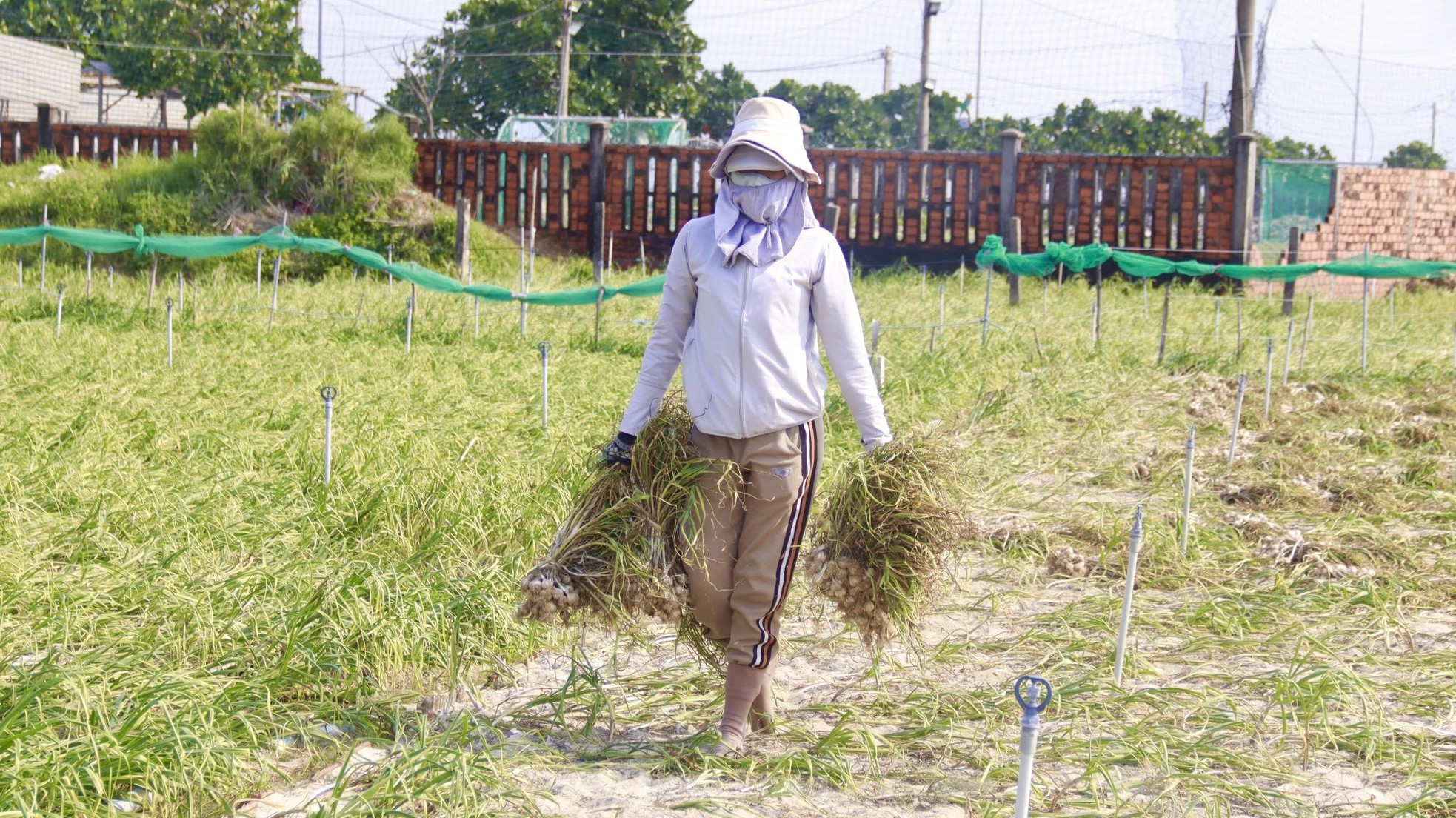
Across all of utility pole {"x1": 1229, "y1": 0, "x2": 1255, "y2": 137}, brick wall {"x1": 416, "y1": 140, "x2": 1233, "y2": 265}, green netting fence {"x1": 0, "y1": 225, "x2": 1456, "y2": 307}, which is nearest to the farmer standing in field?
green netting fence {"x1": 0, "y1": 225, "x2": 1456, "y2": 307}

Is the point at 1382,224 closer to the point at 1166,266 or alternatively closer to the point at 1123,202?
the point at 1123,202

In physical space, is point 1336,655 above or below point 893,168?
below

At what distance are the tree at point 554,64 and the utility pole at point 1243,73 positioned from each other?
16954 millimetres

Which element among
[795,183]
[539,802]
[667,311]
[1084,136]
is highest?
[1084,136]

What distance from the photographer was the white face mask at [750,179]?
3.57 m

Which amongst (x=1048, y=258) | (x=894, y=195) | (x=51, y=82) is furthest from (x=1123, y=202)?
(x=51, y=82)

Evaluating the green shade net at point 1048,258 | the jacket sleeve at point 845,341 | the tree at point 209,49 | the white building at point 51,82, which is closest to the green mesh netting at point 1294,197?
the green shade net at point 1048,258

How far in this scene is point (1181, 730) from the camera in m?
3.75

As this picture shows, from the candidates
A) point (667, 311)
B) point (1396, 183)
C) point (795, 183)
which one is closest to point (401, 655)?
point (667, 311)

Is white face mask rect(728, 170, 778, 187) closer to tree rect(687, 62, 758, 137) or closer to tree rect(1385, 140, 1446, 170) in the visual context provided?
tree rect(687, 62, 758, 137)

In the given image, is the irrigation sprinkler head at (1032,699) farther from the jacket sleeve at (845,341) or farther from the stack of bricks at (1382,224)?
the stack of bricks at (1382,224)

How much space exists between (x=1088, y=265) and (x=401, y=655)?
31.0 ft

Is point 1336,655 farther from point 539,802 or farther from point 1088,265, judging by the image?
point 1088,265

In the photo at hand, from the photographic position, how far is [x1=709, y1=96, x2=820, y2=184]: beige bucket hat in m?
3.49
